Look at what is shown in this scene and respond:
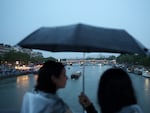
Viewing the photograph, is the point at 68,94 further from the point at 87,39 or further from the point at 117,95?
the point at 117,95

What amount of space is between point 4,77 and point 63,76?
53.1 m

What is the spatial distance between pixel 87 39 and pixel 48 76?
373 mm

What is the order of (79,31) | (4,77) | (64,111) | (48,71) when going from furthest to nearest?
(4,77), (79,31), (48,71), (64,111)

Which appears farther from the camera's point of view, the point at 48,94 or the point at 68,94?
the point at 68,94

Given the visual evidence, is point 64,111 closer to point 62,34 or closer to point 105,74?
point 105,74

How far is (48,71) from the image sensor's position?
213cm

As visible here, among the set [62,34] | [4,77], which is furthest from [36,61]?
[62,34]

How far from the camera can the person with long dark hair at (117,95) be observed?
5.63 feet

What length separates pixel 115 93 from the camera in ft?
5.66

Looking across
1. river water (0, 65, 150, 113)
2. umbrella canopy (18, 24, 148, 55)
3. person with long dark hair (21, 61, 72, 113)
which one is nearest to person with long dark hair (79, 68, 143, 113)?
person with long dark hair (21, 61, 72, 113)

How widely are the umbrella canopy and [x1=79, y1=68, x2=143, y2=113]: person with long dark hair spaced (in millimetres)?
498

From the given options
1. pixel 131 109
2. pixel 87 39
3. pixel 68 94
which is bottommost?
pixel 68 94

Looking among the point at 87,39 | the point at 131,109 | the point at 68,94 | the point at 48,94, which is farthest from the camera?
the point at 68,94

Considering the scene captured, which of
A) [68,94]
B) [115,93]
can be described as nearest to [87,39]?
[115,93]
